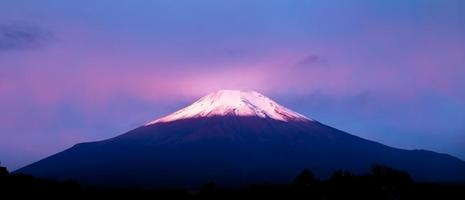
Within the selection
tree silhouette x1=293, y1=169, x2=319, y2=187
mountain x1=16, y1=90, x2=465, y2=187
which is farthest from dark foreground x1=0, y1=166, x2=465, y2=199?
mountain x1=16, y1=90, x2=465, y2=187

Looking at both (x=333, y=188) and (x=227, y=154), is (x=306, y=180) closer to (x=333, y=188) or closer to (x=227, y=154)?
(x=333, y=188)

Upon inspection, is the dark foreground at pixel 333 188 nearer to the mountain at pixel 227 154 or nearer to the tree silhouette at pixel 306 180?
the tree silhouette at pixel 306 180

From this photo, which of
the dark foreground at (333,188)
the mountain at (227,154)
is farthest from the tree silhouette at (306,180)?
the mountain at (227,154)

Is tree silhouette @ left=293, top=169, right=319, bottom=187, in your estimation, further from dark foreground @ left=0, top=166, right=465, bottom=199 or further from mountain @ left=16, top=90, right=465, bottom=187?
mountain @ left=16, top=90, right=465, bottom=187

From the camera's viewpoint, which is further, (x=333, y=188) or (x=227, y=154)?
(x=227, y=154)

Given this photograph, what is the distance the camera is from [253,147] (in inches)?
6762

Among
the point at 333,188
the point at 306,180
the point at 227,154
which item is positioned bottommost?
the point at 333,188

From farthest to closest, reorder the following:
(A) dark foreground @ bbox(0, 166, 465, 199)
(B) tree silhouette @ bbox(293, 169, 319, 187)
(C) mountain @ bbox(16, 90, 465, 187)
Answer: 1. (C) mountain @ bbox(16, 90, 465, 187)
2. (B) tree silhouette @ bbox(293, 169, 319, 187)
3. (A) dark foreground @ bbox(0, 166, 465, 199)

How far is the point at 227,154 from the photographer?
162 metres

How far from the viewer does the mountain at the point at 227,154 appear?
456 feet

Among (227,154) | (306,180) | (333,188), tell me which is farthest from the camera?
(227,154)

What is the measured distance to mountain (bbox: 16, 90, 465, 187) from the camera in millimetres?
138863

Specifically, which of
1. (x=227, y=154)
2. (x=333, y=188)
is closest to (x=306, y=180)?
(x=333, y=188)

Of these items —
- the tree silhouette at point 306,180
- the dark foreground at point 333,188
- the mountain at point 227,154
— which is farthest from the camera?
the mountain at point 227,154
